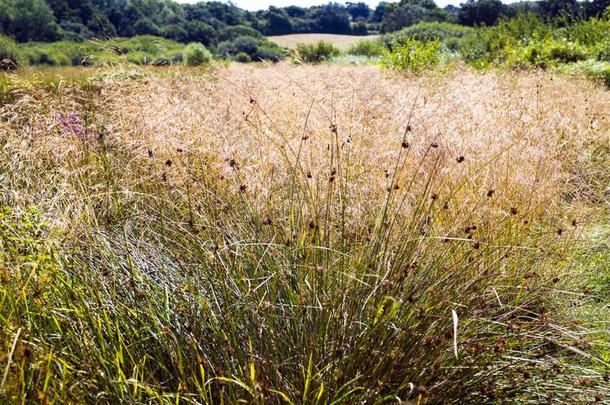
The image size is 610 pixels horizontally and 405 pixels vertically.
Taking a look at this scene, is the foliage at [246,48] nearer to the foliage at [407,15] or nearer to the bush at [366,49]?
the bush at [366,49]

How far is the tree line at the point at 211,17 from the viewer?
22578mm

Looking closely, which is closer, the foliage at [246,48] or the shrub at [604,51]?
the shrub at [604,51]

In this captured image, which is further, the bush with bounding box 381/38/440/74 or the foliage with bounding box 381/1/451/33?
the foliage with bounding box 381/1/451/33

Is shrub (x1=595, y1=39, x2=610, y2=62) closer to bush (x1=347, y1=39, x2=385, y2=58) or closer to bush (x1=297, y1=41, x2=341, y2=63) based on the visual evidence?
bush (x1=297, y1=41, x2=341, y2=63)

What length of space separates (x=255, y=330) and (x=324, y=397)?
295mm

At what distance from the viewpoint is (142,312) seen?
168 centimetres

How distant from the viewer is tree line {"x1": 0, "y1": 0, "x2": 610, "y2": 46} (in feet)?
74.1

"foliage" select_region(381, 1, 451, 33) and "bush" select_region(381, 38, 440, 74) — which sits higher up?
"foliage" select_region(381, 1, 451, 33)

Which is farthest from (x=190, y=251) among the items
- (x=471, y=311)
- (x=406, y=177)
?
(x=406, y=177)

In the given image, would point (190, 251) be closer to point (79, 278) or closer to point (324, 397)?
point (79, 278)

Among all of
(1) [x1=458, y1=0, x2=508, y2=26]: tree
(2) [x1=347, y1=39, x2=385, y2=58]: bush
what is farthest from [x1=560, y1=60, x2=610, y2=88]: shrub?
(1) [x1=458, y1=0, x2=508, y2=26]: tree

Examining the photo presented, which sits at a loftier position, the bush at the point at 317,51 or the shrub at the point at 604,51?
the shrub at the point at 604,51

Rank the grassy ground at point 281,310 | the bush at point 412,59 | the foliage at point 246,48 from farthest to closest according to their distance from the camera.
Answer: the foliage at point 246,48 < the bush at point 412,59 < the grassy ground at point 281,310

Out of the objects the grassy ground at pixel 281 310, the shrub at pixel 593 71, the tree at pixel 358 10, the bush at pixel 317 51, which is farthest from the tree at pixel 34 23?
the tree at pixel 358 10
